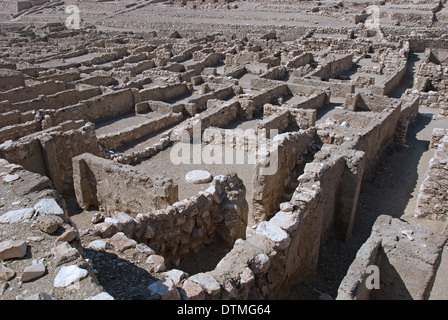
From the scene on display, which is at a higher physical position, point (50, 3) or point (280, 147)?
point (50, 3)

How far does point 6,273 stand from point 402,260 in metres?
5.61

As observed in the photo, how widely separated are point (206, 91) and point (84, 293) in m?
16.4

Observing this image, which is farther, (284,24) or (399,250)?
(284,24)

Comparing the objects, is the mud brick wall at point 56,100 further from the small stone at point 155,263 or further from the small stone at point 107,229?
the small stone at point 155,263

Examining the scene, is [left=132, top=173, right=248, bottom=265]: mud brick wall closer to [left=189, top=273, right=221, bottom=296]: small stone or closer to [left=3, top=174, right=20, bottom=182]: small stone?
[left=189, top=273, right=221, bottom=296]: small stone

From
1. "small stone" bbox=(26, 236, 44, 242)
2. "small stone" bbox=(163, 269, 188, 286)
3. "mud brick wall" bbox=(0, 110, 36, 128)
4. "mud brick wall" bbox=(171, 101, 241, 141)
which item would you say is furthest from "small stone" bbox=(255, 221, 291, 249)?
"mud brick wall" bbox=(0, 110, 36, 128)

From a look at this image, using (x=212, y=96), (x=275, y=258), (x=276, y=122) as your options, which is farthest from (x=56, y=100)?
(x=275, y=258)

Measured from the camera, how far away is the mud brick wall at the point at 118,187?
330 inches

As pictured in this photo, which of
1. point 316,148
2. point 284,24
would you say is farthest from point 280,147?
point 284,24

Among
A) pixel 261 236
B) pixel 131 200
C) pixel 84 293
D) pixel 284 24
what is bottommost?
pixel 131 200

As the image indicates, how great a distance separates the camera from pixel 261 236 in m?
6.00

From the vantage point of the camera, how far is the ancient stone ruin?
16.8ft

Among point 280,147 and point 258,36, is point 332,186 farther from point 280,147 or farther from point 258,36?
point 258,36
